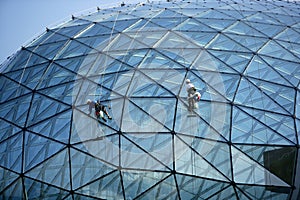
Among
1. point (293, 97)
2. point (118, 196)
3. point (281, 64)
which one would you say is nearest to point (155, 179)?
point (118, 196)

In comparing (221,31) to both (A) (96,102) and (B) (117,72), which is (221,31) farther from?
(A) (96,102)

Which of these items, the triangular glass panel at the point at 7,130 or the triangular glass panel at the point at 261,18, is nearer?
the triangular glass panel at the point at 7,130

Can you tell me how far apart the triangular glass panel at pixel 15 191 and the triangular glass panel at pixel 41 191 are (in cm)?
23

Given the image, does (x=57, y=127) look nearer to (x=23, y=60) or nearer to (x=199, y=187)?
(x=199, y=187)

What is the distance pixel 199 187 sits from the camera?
1762 cm

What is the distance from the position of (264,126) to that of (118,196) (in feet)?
22.0

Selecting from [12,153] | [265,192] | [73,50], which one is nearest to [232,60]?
[265,192]

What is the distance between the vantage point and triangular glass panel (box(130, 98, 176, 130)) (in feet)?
62.4

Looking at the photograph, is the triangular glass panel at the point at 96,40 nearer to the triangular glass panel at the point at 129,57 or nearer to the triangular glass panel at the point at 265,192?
the triangular glass panel at the point at 129,57

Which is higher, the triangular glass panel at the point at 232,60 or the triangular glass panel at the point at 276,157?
the triangular glass panel at the point at 232,60

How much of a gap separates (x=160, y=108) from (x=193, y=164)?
116 inches

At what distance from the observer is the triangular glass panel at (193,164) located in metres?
17.8

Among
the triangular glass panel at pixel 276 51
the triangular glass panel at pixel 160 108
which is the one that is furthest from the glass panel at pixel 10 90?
the triangular glass panel at pixel 276 51

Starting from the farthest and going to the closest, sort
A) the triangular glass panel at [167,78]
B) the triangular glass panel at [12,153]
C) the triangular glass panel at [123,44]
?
the triangular glass panel at [123,44], the triangular glass panel at [167,78], the triangular glass panel at [12,153]
